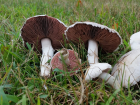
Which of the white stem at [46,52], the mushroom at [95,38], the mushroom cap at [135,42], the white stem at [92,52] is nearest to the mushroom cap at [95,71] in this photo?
the mushroom at [95,38]

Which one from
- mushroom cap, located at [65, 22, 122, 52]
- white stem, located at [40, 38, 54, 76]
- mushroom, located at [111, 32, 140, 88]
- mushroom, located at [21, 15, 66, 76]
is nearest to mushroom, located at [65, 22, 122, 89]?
mushroom cap, located at [65, 22, 122, 52]

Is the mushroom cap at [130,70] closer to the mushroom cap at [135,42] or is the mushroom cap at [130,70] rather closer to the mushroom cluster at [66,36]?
the mushroom cluster at [66,36]

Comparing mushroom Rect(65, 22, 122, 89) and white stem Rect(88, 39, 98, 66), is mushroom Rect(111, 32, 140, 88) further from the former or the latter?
white stem Rect(88, 39, 98, 66)

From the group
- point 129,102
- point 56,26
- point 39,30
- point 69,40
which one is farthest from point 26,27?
point 129,102

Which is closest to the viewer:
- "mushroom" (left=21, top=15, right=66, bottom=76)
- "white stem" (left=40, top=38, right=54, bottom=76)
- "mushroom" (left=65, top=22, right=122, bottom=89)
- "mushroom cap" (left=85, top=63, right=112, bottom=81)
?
"mushroom cap" (left=85, top=63, right=112, bottom=81)

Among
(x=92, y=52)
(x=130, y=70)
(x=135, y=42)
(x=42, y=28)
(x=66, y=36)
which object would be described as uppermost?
(x=42, y=28)

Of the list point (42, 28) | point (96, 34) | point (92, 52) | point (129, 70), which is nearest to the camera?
point (129, 70)

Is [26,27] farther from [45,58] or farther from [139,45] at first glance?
[139,45]

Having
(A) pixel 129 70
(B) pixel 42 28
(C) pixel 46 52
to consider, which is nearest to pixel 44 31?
(B) pixel 42 28

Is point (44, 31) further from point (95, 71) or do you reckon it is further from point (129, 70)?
point (129, 70)
